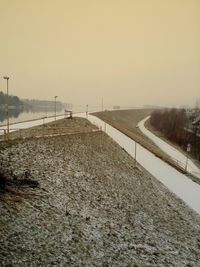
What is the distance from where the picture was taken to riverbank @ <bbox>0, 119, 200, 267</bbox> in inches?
755

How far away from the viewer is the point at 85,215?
24328 mm

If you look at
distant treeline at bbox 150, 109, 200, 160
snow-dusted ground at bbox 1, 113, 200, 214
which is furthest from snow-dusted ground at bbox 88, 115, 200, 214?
distant treeline at bbox 150, 109, 200, 160

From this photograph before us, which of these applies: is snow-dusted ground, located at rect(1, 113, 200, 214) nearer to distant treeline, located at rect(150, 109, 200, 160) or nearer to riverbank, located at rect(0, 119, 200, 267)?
A: riverbank, located at rect(0, 119, 200, 267)

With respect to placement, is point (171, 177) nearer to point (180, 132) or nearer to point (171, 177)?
point (171, 177)

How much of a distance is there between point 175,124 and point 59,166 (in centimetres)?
8744

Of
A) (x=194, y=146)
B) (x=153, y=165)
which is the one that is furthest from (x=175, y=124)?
(x=153, y=165)

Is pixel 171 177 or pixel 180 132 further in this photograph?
pixel 180 132

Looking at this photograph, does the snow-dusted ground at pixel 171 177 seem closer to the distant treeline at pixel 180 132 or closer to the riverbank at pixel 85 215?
the riverbank at pixel 85 215

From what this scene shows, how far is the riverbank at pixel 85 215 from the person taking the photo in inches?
755

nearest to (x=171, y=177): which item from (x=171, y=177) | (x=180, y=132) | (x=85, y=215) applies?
(x=171, y=177)

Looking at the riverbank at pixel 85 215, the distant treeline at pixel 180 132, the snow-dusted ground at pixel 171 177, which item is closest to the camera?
the riverbank at pixel 85 215

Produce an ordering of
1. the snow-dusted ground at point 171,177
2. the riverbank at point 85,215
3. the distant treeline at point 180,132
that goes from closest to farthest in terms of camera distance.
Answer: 1. the riverbank at point 85,215
2. the snow-dusted ground at point 171,177
3. the distant treeline at point 180,132

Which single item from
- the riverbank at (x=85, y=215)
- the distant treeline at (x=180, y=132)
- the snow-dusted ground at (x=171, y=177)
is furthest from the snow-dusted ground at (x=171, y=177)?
the distant treeline at (x=180, y=132)

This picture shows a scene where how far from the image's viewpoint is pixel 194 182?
4488cm
